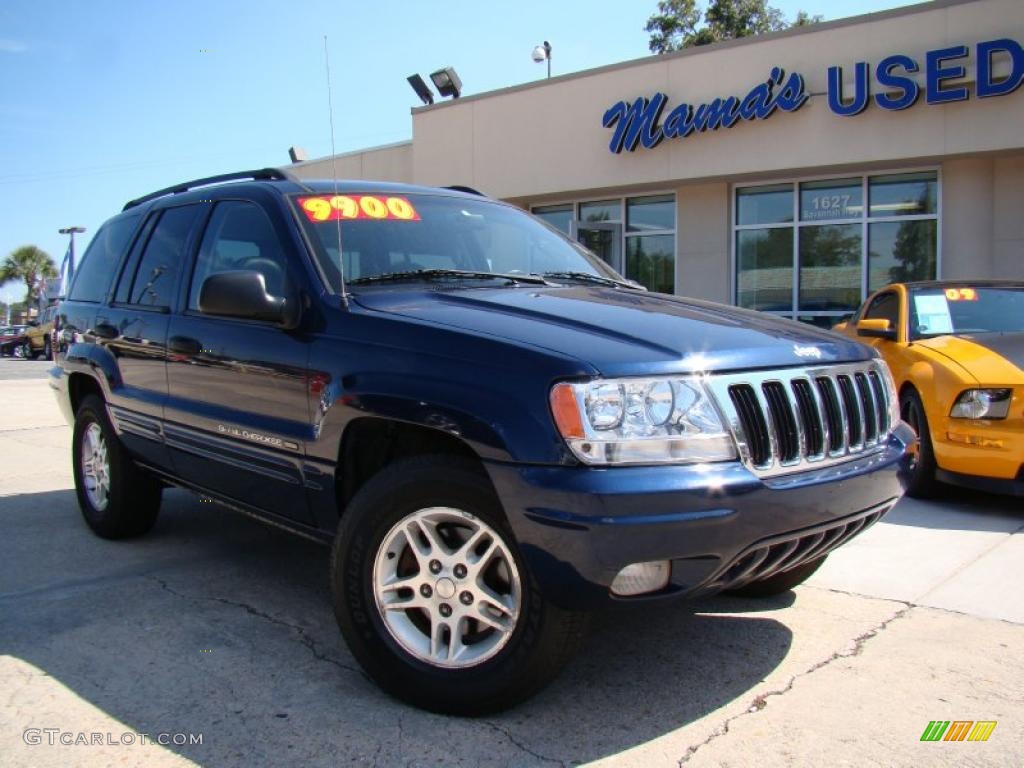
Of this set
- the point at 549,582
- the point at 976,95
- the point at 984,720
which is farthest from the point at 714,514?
the point at 976,95

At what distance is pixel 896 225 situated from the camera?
13273mm

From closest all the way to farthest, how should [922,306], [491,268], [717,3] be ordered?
[491,268]
[922,306]
[717,3]

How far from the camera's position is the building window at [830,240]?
13.1 m

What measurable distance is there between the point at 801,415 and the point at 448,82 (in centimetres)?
1672

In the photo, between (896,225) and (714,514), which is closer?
(714,514)

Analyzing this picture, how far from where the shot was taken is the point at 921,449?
5.86 m

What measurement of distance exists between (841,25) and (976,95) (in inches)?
84.5

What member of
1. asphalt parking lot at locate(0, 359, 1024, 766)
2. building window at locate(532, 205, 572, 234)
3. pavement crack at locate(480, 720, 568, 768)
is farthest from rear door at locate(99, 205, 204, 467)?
building window at locate(532, 205, 572, 234)

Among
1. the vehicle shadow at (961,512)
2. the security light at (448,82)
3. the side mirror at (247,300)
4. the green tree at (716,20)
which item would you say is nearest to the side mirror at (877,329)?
the vehicle shadow at (961,512)

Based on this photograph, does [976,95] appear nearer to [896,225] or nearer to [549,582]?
[896,225]

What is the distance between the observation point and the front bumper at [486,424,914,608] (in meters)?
2.39

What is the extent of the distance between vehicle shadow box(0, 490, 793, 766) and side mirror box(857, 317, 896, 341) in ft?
10.3

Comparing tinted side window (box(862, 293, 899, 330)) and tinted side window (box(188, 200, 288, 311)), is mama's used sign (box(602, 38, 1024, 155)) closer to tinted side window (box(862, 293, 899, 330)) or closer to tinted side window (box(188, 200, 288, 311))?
tinted side window (box(862, 293, 899, 330))

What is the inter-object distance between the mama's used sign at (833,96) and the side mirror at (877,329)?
6.89 meters
